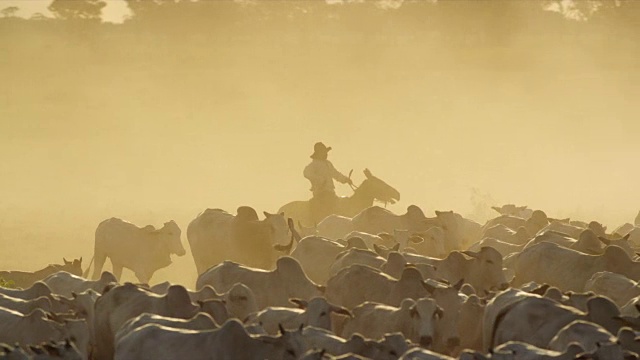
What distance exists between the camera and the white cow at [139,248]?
16.3 m

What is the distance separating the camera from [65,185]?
4622 centimetres

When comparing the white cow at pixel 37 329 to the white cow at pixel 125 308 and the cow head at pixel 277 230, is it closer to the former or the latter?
the white cow at pixel 125 308

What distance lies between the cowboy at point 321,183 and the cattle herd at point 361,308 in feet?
11.1

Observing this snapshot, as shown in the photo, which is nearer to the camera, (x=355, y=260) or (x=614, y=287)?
(x=614, y=287)

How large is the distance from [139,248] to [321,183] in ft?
8.89

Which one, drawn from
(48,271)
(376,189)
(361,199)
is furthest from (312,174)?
(48,271)

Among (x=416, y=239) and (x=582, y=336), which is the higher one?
(x=416, y=239)

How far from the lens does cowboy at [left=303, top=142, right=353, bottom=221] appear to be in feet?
56.6

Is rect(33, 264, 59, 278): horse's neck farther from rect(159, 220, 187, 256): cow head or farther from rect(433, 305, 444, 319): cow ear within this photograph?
rect(433, 305, 444, 319): cow ear

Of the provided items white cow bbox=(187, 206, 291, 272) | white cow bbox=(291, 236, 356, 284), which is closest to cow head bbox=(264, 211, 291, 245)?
white cow bbox=(187, 206, 291, 272)

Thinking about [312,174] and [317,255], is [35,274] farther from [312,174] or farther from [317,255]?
[312,174]

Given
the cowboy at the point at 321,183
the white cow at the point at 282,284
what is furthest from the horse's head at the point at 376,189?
the white cow at the point at 282,284

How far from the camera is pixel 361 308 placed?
9.61 meters

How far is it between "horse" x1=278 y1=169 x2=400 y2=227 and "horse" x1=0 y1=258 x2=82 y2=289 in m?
3.68
